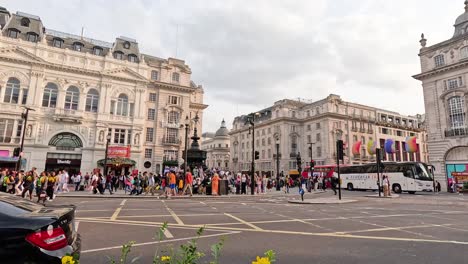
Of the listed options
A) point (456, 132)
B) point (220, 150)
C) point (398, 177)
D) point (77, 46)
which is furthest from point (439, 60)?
point (220, 150)

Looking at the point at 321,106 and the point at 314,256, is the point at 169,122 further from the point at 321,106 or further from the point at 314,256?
the point at 314,256

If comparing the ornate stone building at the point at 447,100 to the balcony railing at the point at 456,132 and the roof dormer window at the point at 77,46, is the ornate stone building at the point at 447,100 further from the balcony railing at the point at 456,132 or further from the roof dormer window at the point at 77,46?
the roof dormer window at the point at 77,46

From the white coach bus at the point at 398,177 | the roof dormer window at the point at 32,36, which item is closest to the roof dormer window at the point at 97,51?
the roof dormer window at the point at 32,36

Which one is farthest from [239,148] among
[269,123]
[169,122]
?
[169,122]

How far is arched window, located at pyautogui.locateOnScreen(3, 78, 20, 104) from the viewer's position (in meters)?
34.9

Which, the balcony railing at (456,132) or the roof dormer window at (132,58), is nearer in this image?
the balcony railing at (456,132)

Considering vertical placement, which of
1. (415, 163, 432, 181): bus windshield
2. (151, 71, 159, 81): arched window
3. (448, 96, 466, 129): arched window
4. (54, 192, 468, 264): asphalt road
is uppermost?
(151, 71, 159, 81): arched window

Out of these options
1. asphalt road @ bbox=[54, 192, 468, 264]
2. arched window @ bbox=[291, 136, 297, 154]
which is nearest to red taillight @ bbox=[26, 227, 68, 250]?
asphalt road @ bbox=[54, 192, 468, 264]

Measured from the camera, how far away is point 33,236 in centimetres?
304

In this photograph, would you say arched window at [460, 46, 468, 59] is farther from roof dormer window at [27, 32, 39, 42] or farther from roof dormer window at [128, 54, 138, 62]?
roof dormer window at [27, 32, 39, 42]

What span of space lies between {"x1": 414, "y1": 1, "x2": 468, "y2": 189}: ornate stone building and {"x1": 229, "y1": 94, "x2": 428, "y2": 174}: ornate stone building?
22433 millimetres

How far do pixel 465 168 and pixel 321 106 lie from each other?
105ft

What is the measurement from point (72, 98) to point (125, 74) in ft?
26.7

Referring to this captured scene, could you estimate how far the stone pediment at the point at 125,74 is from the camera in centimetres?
4011
